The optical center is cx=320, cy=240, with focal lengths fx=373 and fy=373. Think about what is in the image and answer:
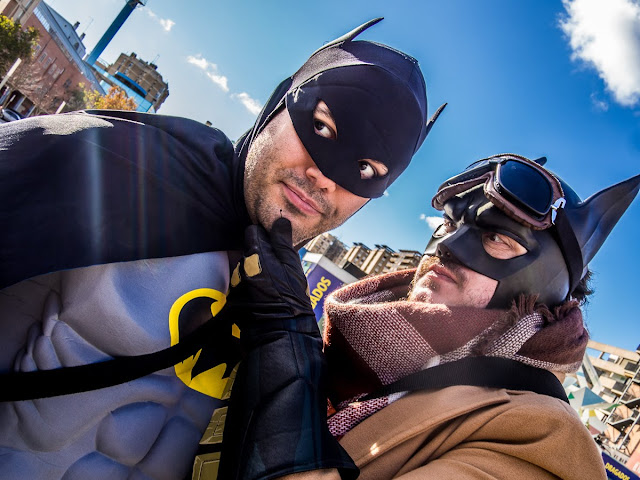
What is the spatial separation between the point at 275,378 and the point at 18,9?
42204 mm

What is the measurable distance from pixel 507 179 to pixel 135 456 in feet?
7.45

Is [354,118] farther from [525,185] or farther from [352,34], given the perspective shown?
[525,185]

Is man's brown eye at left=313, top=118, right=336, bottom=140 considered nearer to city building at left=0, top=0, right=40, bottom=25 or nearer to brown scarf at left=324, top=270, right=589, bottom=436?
brown scarf at left=324, top=270, right=589, bottom=436

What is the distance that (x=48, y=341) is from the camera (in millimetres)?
1249

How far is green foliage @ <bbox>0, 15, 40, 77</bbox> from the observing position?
2191 cm

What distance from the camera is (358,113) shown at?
5.81 feet

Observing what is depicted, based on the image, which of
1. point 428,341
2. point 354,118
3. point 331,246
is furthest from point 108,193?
point 331,246

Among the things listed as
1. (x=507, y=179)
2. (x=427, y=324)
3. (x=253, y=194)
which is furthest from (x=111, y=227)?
(x=507, y=179)

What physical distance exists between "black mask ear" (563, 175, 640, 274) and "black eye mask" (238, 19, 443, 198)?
3.49 ft

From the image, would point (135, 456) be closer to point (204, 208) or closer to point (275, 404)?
point (275, 404)

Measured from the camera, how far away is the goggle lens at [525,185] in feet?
6.82

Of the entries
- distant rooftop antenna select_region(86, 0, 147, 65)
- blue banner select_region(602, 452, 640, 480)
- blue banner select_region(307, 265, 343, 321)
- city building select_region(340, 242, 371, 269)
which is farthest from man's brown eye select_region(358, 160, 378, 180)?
distant rooftop antenna select_region(86, 0, 147, 65)

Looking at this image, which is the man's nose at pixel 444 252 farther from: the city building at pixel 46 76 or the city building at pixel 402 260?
the city building at pixel 402 260

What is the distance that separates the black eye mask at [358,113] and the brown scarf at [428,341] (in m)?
0.67
